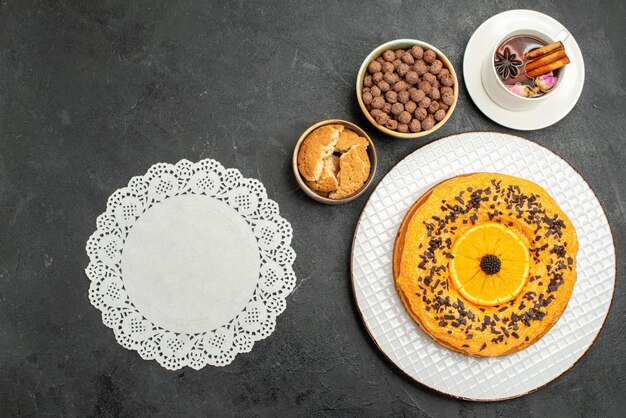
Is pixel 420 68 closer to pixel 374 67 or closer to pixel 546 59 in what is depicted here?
pixel 374 67

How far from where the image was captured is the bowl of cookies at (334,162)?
8.40 ft

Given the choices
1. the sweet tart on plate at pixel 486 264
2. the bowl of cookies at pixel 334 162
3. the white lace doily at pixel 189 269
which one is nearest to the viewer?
the sweet tart on plate at pixel 486 264

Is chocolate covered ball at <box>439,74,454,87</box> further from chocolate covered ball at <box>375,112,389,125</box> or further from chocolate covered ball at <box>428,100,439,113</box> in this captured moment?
chocolate covered ball at <box>375,112,389,125</box>

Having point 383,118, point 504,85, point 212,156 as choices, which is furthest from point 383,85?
point 212,156

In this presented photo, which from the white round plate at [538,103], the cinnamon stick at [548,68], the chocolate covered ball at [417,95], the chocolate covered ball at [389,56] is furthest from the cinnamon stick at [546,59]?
the chocolate covered ball at [389,56]

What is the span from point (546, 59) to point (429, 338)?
136 centimetres

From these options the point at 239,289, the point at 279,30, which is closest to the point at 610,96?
the point at 279,30

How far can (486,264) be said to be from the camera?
7.98 ft

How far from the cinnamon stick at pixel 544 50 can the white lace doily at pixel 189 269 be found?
53.7 inches

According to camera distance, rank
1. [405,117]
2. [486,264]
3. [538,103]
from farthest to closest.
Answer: [538,103], [405,117], [486,264]

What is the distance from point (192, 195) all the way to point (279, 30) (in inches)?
35.8

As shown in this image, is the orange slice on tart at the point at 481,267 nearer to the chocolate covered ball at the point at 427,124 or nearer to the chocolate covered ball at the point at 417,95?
the chocolate covered ball at the point at 427,124

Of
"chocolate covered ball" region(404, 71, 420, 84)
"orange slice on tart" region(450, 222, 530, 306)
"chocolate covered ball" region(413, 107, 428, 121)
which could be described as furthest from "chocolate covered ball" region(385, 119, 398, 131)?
"orange slice on tart" region(450, 222, 530, 306)

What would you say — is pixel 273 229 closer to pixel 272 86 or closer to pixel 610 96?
pixel 272 86
